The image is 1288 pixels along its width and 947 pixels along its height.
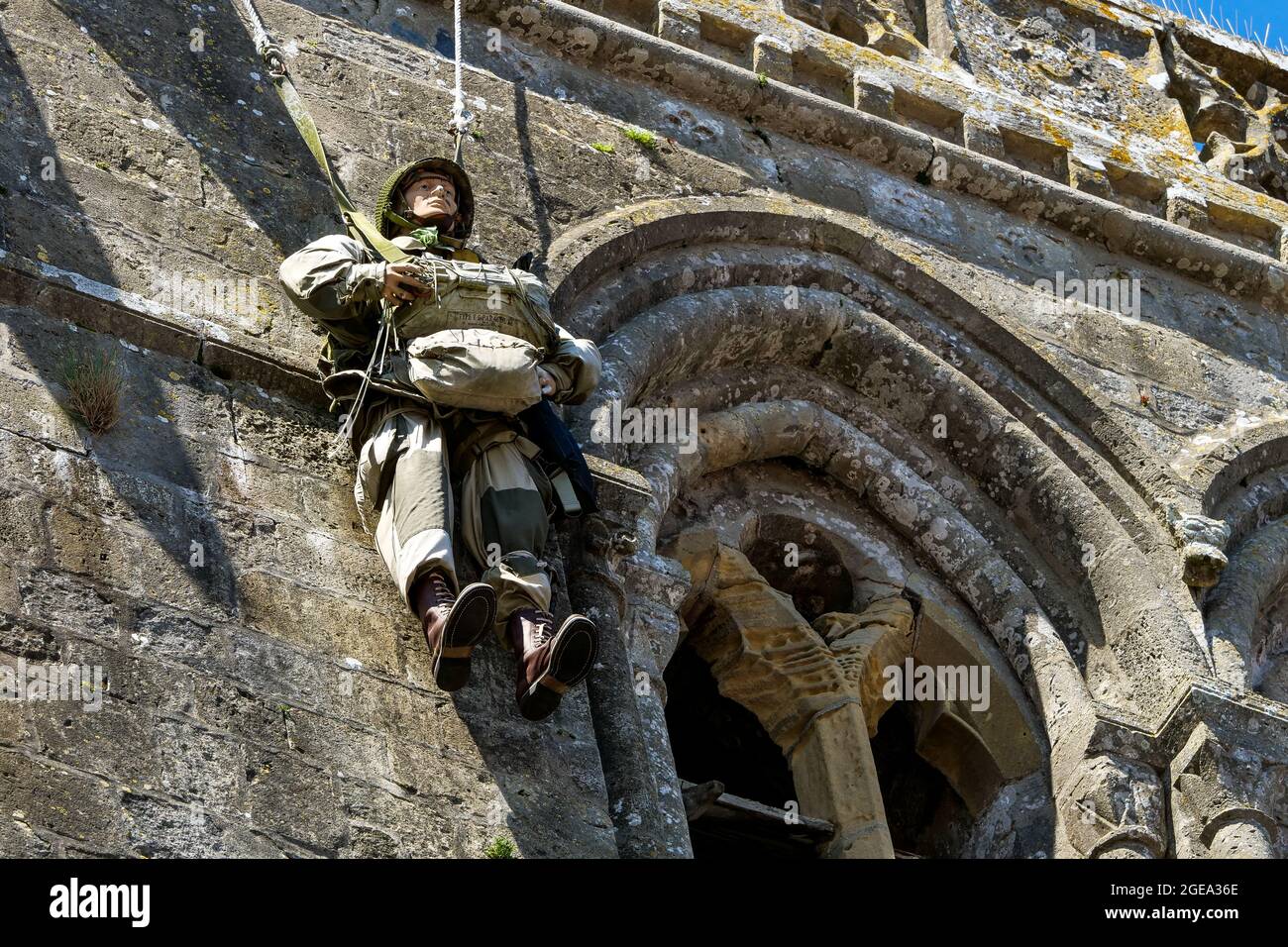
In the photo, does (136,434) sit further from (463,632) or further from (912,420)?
(912,420)

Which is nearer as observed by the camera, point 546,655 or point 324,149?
point 546,655

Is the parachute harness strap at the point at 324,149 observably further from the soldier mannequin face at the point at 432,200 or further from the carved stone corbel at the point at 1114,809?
the carved stone corbel at the point at 1114,809

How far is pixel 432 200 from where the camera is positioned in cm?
914

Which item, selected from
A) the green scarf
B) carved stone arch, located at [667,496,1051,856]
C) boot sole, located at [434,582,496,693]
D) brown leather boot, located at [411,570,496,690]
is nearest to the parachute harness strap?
the green scarf

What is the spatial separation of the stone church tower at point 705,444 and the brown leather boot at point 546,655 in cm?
14

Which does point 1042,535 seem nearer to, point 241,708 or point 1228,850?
point 1228,850

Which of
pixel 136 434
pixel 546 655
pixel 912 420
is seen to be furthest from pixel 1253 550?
pixel 136 434

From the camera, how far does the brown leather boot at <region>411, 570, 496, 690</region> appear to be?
730 cm

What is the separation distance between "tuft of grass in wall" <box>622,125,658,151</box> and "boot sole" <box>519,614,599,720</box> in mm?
4165

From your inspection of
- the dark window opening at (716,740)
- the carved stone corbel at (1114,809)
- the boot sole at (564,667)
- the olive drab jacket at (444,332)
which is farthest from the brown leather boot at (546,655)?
the dark window opening at (716,740)

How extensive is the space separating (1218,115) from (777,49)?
3.03 metres

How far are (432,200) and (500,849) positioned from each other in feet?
9.68

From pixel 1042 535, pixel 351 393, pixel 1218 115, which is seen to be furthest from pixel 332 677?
pixel 1218 115

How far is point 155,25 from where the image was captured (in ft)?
33.0
